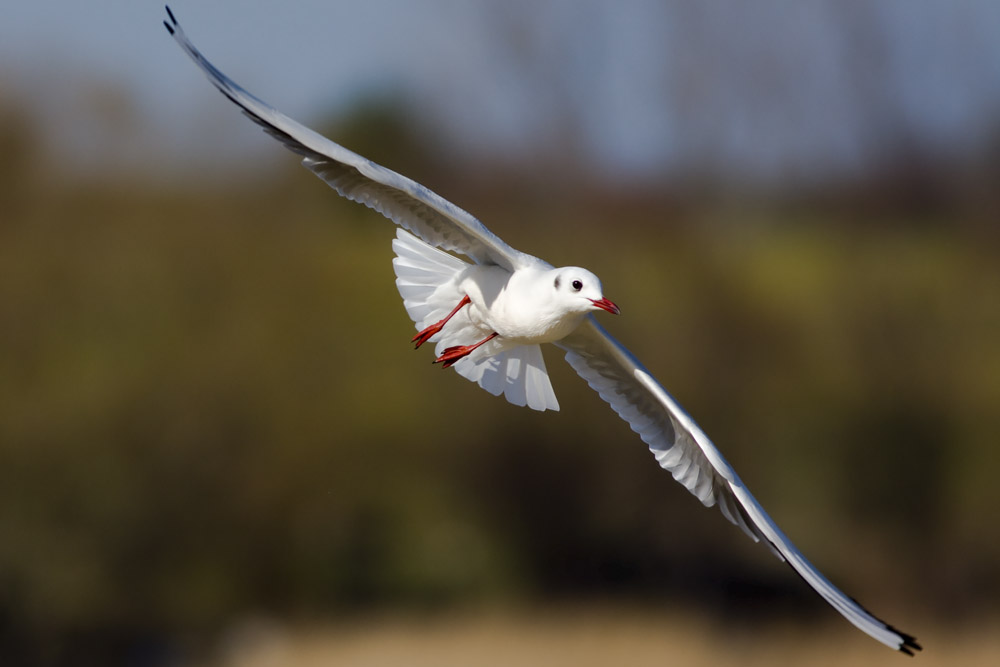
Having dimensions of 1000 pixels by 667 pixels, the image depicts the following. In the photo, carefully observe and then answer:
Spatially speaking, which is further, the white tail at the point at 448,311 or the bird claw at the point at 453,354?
the white tail at the point at 448,311

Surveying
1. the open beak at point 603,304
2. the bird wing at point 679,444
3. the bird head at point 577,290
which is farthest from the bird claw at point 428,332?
the open beak at point 603,304

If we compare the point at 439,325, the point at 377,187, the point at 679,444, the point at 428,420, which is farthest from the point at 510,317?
the point at 428,420

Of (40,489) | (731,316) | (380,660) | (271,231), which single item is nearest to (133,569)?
(40,489)

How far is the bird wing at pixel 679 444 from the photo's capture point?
3.81m

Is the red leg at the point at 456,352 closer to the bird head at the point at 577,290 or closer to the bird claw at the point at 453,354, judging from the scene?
the bird claw at the point at 453,354

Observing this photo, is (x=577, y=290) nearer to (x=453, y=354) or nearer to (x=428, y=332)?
(x=453, y=354)

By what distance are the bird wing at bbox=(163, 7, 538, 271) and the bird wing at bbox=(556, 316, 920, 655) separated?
41 cm

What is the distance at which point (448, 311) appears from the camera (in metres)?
4.27

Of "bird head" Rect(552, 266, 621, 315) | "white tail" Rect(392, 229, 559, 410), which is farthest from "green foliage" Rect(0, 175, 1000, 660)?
"bird head" Rect(552, 266, 621, 315)

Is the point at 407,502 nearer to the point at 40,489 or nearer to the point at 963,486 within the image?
the point at 40,489

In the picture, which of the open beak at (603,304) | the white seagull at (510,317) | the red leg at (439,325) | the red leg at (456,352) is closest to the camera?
the open beak at (603,304)

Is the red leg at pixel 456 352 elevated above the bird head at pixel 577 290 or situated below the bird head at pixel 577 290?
below

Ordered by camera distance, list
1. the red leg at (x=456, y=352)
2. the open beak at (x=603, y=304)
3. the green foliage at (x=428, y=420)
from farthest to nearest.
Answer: the green foliage at (x=428, y=420)
the red leg at (x=456, y=352)
the open beak at (x=603, y=304)

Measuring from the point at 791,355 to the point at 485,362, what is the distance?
9365 millimetres
